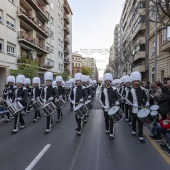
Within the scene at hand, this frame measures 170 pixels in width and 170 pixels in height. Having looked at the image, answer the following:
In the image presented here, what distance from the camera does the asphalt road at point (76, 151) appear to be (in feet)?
15.1

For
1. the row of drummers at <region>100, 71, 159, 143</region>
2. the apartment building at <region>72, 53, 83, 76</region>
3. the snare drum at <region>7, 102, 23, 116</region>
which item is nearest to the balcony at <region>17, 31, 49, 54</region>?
the snare drum at <region>7, 102, 23, 116</region>

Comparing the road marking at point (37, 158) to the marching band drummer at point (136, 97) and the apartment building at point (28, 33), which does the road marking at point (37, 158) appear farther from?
the apartment building at point (28, 33)

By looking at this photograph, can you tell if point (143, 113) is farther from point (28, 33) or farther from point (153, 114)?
point (28, 33)

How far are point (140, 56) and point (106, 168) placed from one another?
1469 inches

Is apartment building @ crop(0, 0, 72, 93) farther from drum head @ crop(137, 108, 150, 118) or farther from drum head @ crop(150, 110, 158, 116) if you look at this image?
drum head @ crop(150, 110, 158, 116)

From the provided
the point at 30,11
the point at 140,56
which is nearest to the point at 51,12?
the point at 30,11

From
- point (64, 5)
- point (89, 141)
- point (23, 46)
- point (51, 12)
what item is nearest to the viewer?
point (89, 141)

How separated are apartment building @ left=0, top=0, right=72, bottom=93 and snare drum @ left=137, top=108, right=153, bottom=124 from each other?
2049 cm

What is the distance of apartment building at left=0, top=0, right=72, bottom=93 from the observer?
24427 millimetres

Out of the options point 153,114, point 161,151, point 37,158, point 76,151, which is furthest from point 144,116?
point 37,158

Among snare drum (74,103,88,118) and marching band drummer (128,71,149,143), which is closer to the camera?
marching band drummer (128,71,149,143)

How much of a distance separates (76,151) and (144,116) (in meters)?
2.39

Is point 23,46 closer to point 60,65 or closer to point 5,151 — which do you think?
point 60,65

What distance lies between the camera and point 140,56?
39.5 metres
